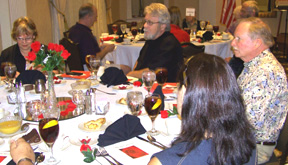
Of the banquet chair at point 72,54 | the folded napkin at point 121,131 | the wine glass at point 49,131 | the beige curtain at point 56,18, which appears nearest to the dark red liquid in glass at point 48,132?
the wine glass at point 49,131

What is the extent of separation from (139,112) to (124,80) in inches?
30.2

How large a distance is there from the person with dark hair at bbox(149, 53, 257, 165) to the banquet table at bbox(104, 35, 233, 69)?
3793 millimetres

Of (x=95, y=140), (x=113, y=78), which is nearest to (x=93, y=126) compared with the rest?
(x=95, y=140)

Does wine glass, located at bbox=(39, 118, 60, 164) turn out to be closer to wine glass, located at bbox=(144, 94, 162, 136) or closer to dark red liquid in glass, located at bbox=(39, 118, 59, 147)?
dark red liquid in glass, located at bbox=(39, 118, 59, 147)

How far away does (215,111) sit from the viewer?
1021 millimetres

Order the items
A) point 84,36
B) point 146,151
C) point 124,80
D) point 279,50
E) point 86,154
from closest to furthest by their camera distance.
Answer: point 86,154 → point 146,151 → point 124,80 → point 84,36 → point 279,50

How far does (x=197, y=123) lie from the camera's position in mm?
1043

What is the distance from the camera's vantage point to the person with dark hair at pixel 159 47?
128 inches

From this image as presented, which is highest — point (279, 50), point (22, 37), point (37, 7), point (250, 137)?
point (37, 7)

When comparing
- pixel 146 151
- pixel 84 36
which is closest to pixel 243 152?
pixel 146 151

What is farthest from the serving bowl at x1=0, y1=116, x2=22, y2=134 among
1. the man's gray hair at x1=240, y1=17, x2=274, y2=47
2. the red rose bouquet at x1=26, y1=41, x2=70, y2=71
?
the man's gray hair at x1=240, y1=17, x2=274, y2=47

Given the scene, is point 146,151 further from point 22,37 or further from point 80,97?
point 22,37

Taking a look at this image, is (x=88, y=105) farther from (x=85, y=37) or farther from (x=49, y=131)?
(x=85, y=37)

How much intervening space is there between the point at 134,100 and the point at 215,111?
0.83 metres
